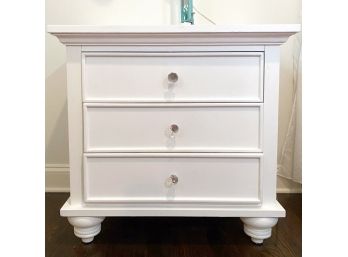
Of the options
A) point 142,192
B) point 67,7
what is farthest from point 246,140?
point 67,7

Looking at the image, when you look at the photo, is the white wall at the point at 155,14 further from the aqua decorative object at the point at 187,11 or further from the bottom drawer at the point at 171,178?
the bottom drawer at the point at 171,178

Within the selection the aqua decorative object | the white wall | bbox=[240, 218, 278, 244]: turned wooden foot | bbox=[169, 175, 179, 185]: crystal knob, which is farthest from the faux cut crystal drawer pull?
the white wall

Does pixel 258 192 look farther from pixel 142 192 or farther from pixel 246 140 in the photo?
pixel 142 192

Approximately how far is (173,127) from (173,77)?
152 mm

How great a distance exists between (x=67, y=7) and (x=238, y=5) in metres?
0.79

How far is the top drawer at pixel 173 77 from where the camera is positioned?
0.84 metres

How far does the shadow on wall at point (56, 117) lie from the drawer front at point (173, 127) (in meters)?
0.56

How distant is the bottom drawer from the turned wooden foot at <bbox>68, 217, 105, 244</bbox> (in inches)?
2.7

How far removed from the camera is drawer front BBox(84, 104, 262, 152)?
0.86m

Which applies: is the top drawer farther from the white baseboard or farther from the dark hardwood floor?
the white baseboard

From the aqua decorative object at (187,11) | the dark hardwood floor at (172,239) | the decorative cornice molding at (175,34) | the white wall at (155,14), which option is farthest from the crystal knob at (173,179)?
the white wall at (155,14)
